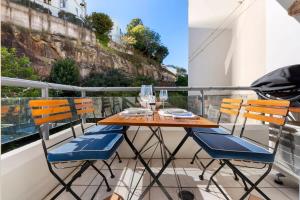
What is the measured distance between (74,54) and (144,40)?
25.2ft

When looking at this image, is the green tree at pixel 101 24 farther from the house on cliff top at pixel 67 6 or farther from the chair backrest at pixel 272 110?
A: the chair backrest at pixel 272 110

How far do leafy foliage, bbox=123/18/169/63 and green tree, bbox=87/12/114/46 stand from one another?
239 cm

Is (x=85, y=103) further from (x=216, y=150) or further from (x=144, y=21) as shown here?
(x=144, y=21)

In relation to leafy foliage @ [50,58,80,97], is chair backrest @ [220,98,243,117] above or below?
below

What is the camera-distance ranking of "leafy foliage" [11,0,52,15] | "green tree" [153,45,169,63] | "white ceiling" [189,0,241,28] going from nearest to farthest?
"white ceiling" [189,0,241,28] < "leafy foliage" [11,0,52,15] < "green tree" [153,45,169,63]

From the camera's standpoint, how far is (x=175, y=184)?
6.96 ft

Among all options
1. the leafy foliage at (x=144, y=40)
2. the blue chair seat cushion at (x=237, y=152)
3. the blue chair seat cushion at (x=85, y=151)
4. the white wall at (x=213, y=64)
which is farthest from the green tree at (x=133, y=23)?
the blue chair seat cushion at (x=237, y=152)

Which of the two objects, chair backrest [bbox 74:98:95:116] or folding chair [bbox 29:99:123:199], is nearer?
folding chair [bbox 29:99:123:199]

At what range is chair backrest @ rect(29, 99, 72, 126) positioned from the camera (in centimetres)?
143

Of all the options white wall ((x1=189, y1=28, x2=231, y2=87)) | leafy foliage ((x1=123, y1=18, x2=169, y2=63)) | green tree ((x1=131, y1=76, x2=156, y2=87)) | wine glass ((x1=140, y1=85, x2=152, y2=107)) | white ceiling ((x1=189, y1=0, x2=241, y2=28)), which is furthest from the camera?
leafy foliage ((x1=123, y1=18, x2=169, y2=63))

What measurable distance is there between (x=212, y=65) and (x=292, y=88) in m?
5.62

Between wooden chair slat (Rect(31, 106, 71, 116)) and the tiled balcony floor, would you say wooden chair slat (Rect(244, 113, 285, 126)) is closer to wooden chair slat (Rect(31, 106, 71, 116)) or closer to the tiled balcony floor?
the tiled balcony floor

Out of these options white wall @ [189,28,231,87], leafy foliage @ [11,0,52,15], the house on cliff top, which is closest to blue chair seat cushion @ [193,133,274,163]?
white wall @ [189,28,231,87]

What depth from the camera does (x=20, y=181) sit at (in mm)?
1531
